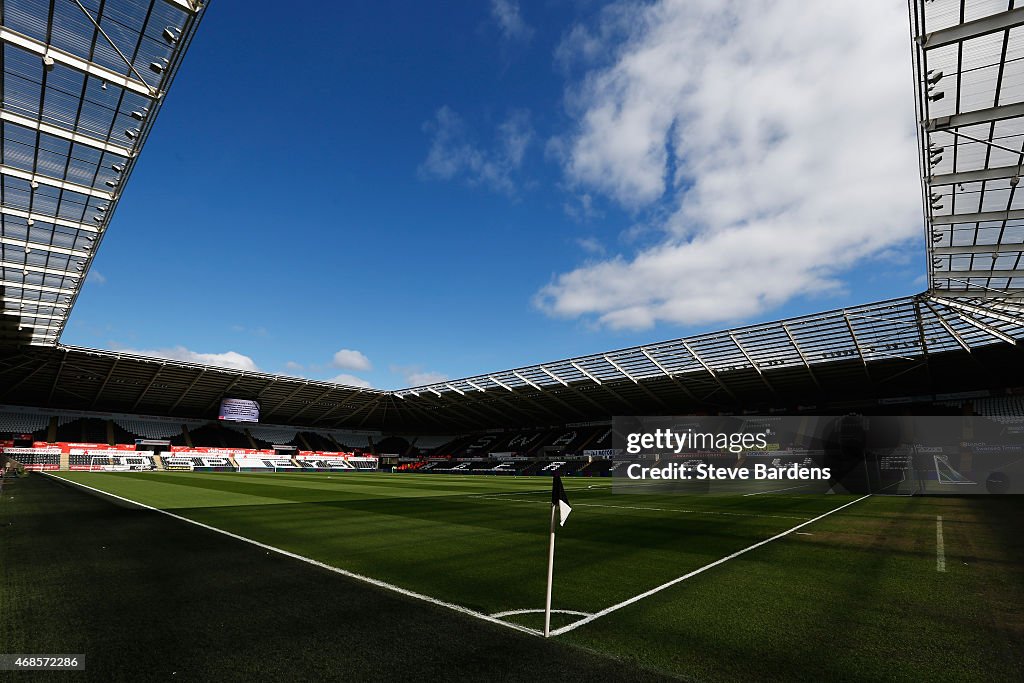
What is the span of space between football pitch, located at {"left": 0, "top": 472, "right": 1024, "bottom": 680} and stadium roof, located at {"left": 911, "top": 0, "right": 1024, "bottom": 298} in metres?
12.9

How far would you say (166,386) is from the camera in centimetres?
6900

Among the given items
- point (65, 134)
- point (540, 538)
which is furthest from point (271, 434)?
point (540, 538)

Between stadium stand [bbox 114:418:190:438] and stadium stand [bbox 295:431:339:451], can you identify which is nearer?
stadium stand [bbox 114:418:190:438]

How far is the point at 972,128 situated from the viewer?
1747 centimetres

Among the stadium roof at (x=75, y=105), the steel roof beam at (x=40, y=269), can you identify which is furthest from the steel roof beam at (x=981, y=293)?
the steel roof beam at (x=40, y=269)

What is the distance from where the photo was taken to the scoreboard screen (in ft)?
238

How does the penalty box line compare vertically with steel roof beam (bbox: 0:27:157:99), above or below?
below

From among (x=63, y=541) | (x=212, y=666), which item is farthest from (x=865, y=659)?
(x=63, y=541)

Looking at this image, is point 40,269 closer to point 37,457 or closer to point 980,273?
point 37,457

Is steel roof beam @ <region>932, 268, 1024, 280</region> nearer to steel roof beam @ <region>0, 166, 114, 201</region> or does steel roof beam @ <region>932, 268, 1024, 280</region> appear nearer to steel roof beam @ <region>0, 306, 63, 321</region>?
steel roof beam @ <region>0, 166, 114, 201</region>

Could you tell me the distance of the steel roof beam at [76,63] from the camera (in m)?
13.9

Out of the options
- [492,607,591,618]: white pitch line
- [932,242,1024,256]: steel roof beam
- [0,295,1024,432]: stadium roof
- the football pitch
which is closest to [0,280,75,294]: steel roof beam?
the football pitch

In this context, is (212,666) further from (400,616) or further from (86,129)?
(86,129)

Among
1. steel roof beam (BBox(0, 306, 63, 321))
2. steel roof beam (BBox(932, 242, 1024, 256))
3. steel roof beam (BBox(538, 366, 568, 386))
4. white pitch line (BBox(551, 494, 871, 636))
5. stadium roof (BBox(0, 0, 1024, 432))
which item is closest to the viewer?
white pitch line (BBox(551, 494, 871, 636))
